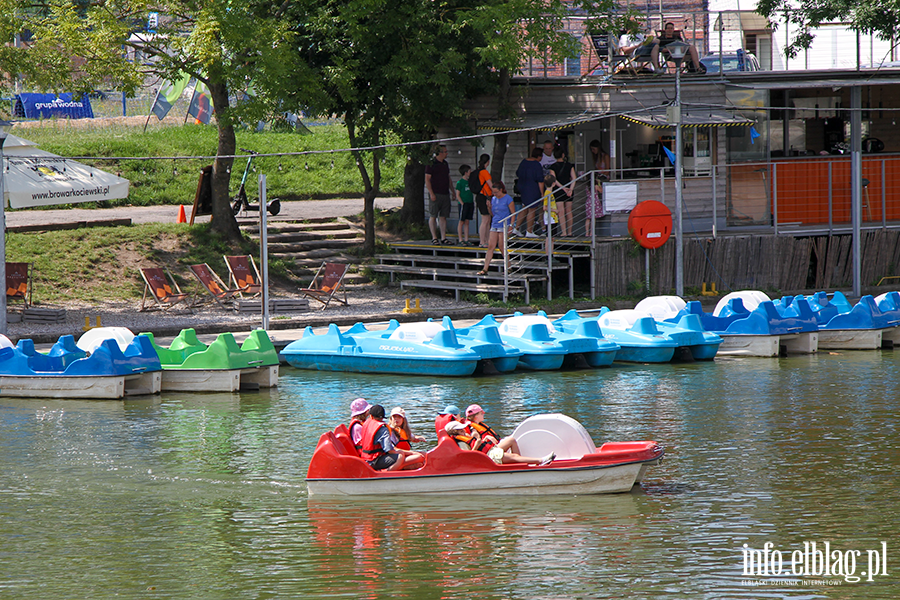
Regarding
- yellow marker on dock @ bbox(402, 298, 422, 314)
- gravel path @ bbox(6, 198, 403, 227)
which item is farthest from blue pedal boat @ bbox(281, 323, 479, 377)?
gravel path @ bbox(6, 198, 403, 227)

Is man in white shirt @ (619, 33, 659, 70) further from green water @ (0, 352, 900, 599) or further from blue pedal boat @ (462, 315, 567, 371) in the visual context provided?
green water @ (0, 352, 900, 599)

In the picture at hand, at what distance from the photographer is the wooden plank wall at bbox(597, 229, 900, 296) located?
26172mm

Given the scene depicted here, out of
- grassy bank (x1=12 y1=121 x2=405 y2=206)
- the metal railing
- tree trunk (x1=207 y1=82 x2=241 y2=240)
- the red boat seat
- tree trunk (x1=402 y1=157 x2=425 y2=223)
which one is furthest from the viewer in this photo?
grassy bank (x1=12 y1=121 x2=405 y2=206)

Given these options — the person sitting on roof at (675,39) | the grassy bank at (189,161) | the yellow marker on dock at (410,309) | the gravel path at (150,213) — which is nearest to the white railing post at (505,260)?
the yellow marker on dock at (410,309)

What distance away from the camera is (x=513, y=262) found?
25.7 meters

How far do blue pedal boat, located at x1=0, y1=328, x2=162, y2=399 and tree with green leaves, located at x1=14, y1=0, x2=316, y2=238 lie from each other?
23.1 feet

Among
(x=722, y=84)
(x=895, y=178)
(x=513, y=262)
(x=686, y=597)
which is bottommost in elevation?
(x=686, y=597)

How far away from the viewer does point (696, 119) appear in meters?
26.7

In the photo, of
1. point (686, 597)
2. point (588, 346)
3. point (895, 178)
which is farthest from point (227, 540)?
point (895, 178)

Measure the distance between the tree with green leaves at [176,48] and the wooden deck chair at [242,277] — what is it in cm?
263

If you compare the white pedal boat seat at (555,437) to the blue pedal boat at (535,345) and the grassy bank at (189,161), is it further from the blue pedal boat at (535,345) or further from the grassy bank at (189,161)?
the grassy bank at (189,161)

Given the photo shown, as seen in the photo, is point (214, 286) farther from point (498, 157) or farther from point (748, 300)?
point (748, 300)

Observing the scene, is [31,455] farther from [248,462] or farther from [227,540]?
[227,540]

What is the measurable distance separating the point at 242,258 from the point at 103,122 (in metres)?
19.0
